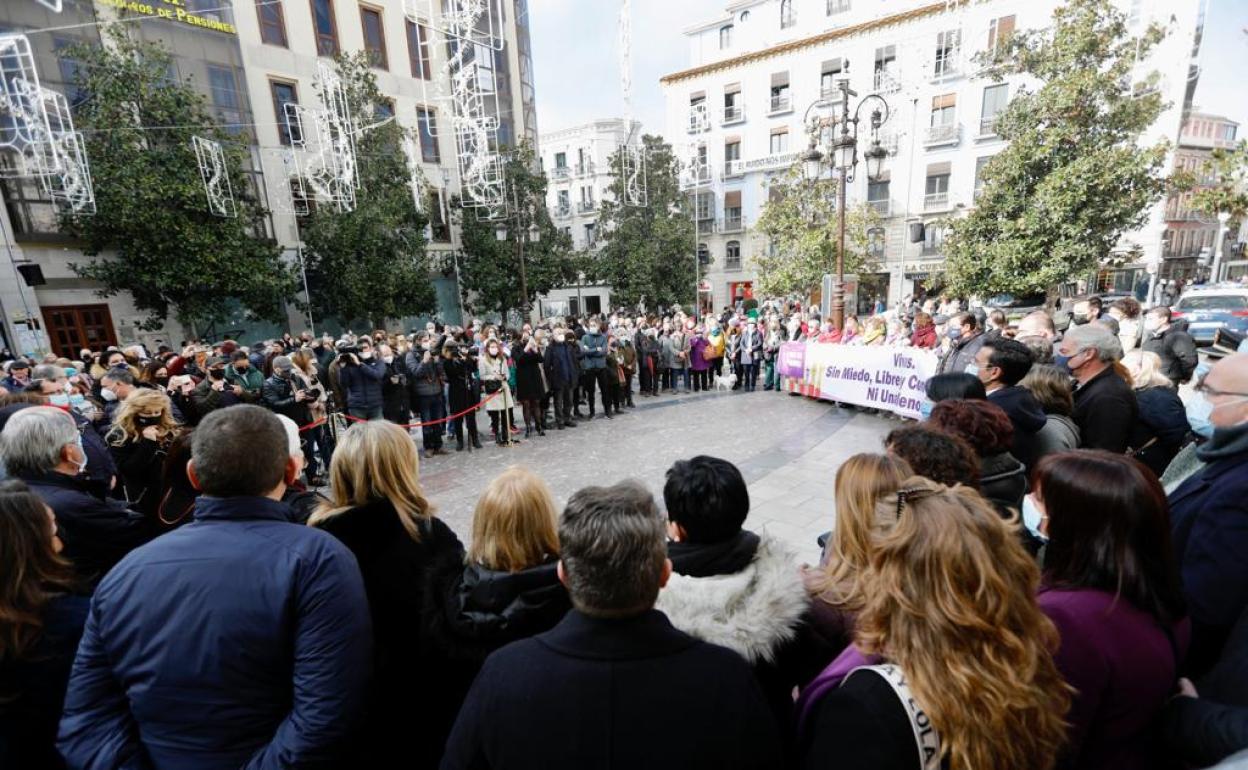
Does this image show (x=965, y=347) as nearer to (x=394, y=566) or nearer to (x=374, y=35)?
(x=394, y=566)

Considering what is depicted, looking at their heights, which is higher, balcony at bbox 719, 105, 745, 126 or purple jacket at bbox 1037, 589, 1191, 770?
balcony at bbox 719, 105, 745, 126

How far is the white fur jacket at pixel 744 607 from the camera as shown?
1.49 m

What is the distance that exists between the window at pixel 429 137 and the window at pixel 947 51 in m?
24.9

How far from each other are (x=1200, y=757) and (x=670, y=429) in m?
8.47

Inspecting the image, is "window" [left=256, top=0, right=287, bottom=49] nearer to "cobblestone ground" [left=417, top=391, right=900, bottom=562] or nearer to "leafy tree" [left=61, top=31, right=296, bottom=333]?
"leafy tree" [left=61, top=31, right=296, bottom=333]

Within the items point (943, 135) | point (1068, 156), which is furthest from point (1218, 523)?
point (943, 135)

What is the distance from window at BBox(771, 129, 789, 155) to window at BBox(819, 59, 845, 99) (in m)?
2.88

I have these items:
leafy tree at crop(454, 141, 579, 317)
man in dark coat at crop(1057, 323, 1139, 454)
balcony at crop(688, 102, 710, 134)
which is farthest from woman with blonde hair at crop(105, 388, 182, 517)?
balcony at crop(688, 102, 710, 134)

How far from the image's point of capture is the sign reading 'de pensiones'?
15.1 meters

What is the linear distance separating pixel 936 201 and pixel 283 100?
31.8 metres

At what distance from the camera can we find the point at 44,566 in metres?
1.70

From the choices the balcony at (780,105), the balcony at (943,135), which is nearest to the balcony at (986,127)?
the balcony at (943,135)

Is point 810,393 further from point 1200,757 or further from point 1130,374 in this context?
point 1200,757

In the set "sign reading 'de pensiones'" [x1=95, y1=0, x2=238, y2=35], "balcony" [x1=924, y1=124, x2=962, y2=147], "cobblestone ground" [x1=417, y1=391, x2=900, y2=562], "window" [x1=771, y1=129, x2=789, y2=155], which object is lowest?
"cobblestone ground" [x1=417, y1=391, x2=900, y2=562]
